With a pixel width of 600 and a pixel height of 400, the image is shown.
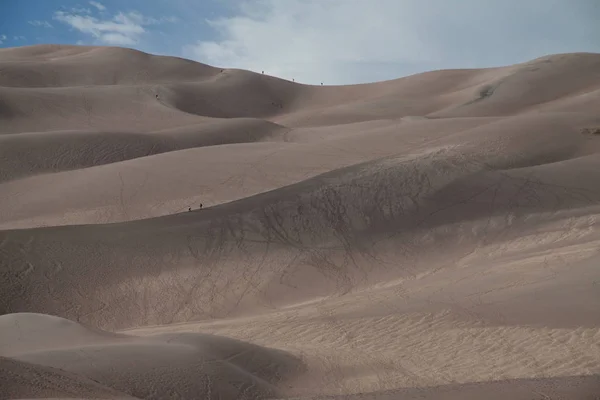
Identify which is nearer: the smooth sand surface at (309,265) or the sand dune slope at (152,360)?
the sand dune slope at (152,360)

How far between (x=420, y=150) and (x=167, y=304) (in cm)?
945

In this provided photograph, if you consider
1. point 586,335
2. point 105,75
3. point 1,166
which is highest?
point 105,75

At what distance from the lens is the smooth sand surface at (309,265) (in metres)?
8.77

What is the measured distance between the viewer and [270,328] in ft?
40.7

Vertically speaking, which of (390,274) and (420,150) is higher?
(420,150)

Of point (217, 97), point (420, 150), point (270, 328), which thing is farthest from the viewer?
point (217, 97)

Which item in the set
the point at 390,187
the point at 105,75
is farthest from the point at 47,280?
the point at 105,75

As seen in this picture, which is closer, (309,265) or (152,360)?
(152,360)

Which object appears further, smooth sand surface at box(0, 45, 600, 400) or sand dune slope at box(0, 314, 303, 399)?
smooth sand surface at box(0, 45, 600, 400)

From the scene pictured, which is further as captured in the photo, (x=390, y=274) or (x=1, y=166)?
(x=1, y=166)

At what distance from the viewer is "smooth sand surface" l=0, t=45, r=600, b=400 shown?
877cm

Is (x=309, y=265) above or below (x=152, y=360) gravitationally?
above

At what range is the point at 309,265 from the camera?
15.7 meters

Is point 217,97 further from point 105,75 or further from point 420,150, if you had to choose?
point 420,150
